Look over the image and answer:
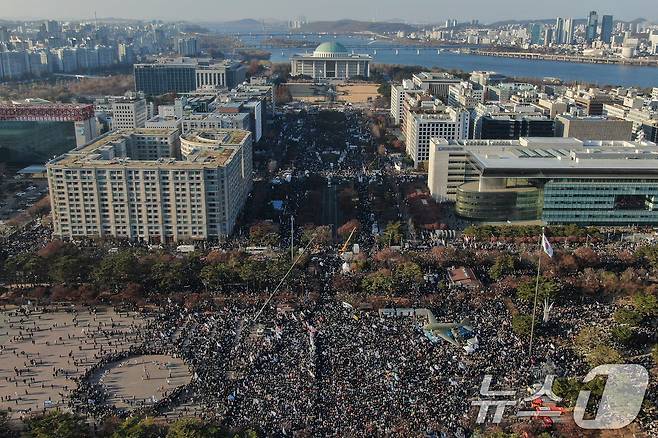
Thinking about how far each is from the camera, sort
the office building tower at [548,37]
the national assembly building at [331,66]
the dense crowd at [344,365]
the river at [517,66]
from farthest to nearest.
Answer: the office building tower at [548,37] → the river at [517,66] → the national assembly building at [331,66] → the dense crowd at [344,365]

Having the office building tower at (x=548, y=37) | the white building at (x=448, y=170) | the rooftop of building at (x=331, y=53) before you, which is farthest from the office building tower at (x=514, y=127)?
the office building tower at (x=548, y=37)

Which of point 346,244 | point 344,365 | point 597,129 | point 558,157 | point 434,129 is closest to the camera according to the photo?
point 344,365

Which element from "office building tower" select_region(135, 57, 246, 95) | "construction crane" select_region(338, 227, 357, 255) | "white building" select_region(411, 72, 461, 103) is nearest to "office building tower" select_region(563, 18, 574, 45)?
"white building" select_region(411, 72, 461, 103)

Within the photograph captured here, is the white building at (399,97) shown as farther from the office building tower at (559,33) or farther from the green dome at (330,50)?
the office building tower at (559,33)

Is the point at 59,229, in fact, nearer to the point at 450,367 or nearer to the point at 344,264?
the point at 344,264

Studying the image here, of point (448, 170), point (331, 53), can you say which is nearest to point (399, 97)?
point (448, 170)

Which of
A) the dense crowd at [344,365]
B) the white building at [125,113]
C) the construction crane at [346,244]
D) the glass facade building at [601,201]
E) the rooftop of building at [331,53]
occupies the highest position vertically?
the rooftop of building at [331,53]

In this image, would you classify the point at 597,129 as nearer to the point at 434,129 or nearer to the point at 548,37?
the point at 434,129
